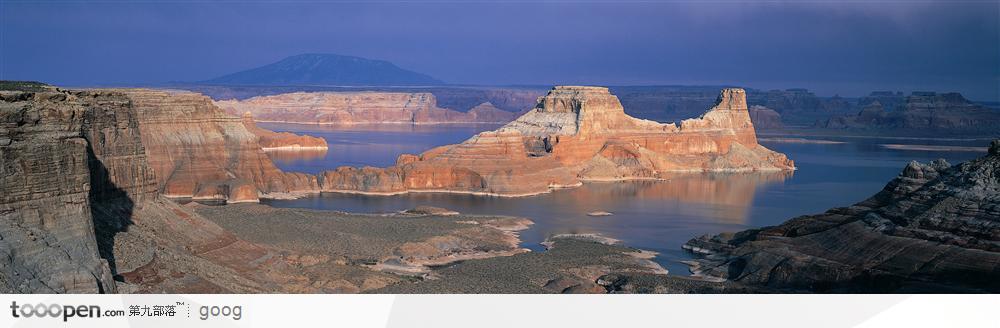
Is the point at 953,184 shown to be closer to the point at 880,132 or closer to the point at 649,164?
the point at 649,164

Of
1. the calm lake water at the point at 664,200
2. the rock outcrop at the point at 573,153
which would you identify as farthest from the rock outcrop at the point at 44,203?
the rock outcrop at the point at 573,153

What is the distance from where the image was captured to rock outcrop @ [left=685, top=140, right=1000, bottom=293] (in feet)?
96.5

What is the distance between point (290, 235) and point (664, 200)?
82.8ft

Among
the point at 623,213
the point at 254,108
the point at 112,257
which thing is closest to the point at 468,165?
the point at 623,213

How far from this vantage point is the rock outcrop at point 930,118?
143 m

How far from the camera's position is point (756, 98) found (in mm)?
191500

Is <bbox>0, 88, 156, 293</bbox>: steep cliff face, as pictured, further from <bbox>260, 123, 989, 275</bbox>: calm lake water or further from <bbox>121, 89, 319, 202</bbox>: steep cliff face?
<bbox>121, 89, 319, 202</bbox>: steep cliff face

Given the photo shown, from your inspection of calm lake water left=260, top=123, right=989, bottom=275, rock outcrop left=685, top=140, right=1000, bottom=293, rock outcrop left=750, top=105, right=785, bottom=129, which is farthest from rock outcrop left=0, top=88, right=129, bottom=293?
rock outcrop left=750, top=105, right=785, bottom=129

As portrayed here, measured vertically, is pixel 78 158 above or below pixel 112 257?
above

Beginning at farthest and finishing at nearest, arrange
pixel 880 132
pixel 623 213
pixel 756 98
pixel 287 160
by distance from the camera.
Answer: pixel 756 98
pixel 880 132
pixel 287 160
pixel 623 213

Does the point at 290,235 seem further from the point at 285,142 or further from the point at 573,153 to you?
the point at 285,142

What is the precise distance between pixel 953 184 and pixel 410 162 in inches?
1374

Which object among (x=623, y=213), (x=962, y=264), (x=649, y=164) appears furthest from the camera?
(x=649, y=164)

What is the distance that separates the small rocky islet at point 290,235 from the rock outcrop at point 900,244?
6cm
